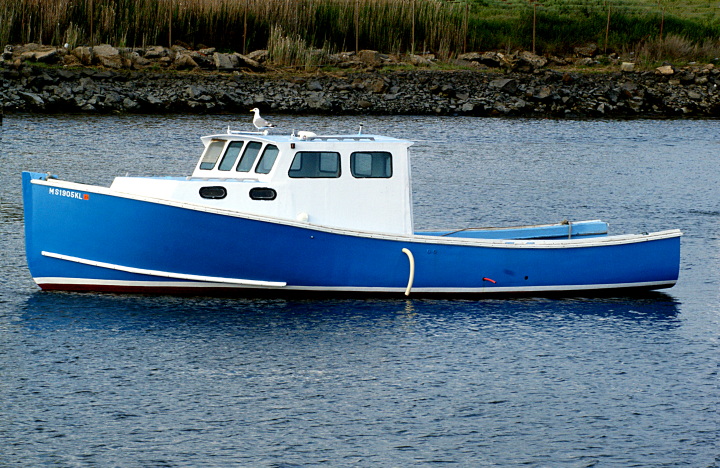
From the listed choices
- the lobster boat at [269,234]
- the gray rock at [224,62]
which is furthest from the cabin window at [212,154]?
the gray rock at [224,62]

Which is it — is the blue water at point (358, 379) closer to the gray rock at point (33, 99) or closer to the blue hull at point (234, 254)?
the blue hull at point (234, 254)

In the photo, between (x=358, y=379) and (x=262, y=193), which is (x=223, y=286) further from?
(x=358, y=379)

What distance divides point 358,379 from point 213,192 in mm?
4558

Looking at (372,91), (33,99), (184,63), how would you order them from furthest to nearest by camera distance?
(372,91) < (184,63) < (33,99)

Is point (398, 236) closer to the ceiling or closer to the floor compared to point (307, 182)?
closer to the floor

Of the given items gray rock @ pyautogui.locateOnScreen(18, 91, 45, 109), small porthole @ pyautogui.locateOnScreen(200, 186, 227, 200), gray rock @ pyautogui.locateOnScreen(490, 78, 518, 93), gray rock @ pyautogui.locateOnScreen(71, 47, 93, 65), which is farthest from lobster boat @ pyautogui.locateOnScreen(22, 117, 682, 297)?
gray rock @ pyautogui.locateOnScreen(490, 78, 518, 93)

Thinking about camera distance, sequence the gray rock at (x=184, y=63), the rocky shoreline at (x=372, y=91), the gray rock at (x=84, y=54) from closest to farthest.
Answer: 1. the rocky shoreline at (x=372, y=91)
2. the gray rock at (x=84, y=54)
3. the gray rock at (x=184, y=63)

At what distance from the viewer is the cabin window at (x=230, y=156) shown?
17.4m

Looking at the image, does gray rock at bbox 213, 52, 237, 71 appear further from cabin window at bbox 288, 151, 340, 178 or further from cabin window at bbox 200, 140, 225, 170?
cabin window at bbox 288, 151, 340, 178

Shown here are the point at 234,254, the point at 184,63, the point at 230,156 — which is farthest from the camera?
the point at 184,63

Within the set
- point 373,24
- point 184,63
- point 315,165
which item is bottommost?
point 315,165

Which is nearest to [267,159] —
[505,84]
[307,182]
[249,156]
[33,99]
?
[249,156]

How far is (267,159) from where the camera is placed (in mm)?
17078

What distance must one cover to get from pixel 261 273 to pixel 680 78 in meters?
47.1
